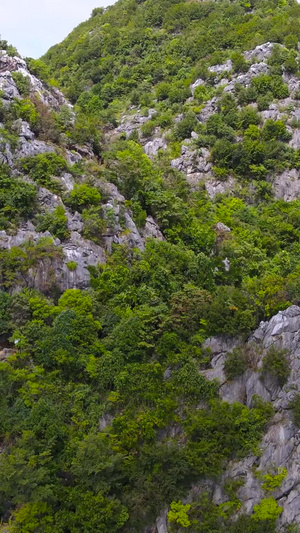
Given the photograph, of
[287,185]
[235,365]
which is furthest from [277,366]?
[287,185]

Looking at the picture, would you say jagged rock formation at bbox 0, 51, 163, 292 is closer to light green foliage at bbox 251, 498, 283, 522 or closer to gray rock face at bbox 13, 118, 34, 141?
gray rock face at bbox 13, 118, 34, 141

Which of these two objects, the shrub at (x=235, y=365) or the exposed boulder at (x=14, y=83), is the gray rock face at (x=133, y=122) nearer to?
the exposed boulder at (x=14, y=83)

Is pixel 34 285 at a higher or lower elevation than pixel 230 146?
higher

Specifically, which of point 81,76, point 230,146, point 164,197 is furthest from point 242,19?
point 164,197

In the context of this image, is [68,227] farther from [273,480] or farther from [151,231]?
[273,480]

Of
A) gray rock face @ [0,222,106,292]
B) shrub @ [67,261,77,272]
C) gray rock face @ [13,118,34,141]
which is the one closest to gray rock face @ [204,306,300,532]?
gray rock face @ [0,222,106,292]

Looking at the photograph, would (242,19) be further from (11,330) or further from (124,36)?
(11,330)

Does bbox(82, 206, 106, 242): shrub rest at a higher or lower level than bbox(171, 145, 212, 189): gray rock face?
higher
